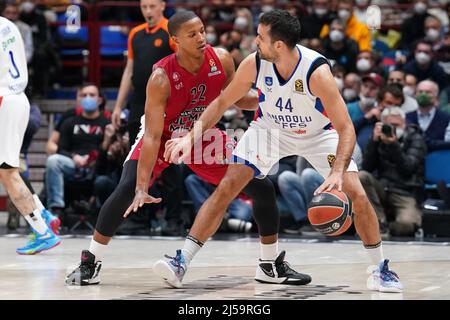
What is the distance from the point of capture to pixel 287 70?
22.2 feet

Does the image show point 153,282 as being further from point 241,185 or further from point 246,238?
point 246,238

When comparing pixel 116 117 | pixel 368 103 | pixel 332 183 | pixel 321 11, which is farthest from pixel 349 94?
pixel 332 183

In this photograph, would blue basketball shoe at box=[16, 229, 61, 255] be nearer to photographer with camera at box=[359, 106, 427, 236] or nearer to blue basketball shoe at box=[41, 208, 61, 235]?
blue basketball shoe at box=[41, 208, 61, 235]

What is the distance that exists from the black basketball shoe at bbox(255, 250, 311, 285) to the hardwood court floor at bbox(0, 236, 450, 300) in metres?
0.09

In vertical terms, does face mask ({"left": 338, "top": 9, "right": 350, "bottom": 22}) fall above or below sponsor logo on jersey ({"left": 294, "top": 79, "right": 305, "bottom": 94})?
above

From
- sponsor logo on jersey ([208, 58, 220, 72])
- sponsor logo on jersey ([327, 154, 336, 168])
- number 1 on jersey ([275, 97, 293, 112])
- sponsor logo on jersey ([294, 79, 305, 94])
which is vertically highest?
sponsor logo on jersey ([208, 58, 220, 72])

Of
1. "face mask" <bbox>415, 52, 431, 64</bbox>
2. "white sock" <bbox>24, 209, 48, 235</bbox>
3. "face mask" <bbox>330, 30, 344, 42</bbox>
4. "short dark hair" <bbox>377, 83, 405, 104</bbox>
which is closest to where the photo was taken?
"white sock" <bbox>24, 209, 48, 235</bbox>

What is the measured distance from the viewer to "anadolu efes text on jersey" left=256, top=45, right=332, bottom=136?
22.1 feet

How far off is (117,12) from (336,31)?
374cm

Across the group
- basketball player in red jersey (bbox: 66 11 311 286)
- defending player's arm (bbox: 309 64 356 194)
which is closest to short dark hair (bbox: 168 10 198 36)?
basketball player in red jersey (bbox: 66 11 311 286)

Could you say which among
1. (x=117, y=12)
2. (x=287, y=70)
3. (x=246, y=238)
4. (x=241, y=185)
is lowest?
(x=246, y=238)

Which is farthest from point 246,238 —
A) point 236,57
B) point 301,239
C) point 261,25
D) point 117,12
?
point 117,12

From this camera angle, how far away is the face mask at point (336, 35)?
13516mm

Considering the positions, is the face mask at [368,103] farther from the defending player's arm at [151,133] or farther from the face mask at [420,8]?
the defending player's arm at [151,133]
